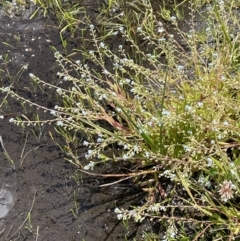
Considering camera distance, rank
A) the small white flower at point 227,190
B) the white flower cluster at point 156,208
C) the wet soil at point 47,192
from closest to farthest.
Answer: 1. the small white flower at point 227,190
2. the white flower cluster at point 156,208
3. the wet soil at point 47,192

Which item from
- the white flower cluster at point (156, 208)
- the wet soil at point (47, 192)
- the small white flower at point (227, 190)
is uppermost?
the small white flower at point (227, 190)

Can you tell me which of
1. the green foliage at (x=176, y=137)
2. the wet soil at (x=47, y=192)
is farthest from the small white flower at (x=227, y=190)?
the wet soil at (x=47, y=192)

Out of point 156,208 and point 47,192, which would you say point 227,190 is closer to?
point 156,208

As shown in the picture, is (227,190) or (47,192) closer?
(227,190)

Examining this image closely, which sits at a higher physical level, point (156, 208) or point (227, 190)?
point (227, 190)

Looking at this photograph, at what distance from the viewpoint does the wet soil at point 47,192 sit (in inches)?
95.9

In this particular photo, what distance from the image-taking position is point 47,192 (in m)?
2.57

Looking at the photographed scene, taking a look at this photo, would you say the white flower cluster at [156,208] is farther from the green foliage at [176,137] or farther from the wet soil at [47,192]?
the wet soil at [47,192]

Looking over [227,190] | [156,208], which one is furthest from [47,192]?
[227,190]

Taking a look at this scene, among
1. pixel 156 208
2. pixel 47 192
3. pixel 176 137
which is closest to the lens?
pixel 156 208

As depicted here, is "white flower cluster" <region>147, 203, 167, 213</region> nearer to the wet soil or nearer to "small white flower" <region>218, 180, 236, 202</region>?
the wet soil

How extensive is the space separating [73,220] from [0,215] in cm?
34

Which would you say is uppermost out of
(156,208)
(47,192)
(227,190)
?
(227,190)

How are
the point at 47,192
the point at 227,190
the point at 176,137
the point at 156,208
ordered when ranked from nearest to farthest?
the point at 227,190
the point at 156,208
the point at 176,137
the point at 47,192
